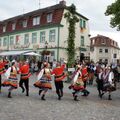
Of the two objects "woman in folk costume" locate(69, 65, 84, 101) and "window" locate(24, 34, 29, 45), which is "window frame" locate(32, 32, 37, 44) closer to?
"window" locate(24, 34, 29, 45)

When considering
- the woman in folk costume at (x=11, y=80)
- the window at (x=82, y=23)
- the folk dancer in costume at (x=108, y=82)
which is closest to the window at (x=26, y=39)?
the window at (x=82, y=23)

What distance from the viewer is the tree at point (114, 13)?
31.5 meters

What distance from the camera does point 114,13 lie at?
3219cm

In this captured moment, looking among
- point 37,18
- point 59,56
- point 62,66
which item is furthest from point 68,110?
point 37,18

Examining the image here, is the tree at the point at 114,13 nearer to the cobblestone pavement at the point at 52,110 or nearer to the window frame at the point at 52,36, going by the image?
the window frame at the point at 52,36

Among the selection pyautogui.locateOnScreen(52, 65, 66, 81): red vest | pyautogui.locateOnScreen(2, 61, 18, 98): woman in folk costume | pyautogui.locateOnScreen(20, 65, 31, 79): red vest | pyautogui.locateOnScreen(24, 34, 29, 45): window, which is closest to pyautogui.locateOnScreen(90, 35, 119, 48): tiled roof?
pyautogui.locateOnScreen(24, 34, 29, 45): window

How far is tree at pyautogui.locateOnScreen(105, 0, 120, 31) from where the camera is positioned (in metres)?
31.5

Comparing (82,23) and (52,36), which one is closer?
(52,36)

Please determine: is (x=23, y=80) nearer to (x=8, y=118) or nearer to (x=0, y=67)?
(x=0, y=67)

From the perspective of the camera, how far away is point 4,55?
47469mm

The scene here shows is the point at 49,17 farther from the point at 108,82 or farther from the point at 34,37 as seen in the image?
the point at 108,82

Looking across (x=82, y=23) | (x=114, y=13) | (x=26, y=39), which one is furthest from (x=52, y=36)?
(x=114, y=13)

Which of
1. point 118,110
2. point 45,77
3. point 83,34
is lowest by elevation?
point 118,110

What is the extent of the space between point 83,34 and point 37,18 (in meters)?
6.57
